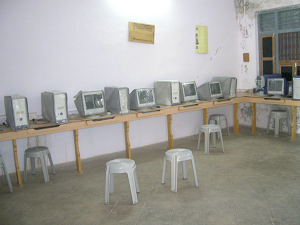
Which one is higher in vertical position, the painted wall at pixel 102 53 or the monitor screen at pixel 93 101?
the painted wall at pixel 102 53

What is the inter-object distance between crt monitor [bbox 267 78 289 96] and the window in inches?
18.0

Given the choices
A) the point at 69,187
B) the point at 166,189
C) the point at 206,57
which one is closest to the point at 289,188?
the point at 166,189

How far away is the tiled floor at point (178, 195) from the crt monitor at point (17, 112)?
2.65 ft

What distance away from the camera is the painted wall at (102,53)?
441 cm

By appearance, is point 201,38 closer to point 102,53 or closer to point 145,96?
point 145,96

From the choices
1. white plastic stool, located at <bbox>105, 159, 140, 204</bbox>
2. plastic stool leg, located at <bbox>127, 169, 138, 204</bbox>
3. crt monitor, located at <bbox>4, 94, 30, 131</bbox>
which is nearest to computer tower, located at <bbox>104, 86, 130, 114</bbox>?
crt monitor, located at <bbox>4, 94, 30, 131</bbox>

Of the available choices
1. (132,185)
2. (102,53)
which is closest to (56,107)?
(102,53)

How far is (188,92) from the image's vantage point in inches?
218

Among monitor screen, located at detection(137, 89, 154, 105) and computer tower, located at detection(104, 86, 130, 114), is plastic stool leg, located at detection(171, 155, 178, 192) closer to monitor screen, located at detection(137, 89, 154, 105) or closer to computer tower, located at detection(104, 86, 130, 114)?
computer tower, located at detection(104, 86, 130, 114)

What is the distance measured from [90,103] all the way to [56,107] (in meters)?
0.51

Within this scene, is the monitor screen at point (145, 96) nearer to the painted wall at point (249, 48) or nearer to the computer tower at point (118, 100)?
the computer tower at point (118, 100)

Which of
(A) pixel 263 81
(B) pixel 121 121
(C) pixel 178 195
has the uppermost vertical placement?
(A) pixel 263 81

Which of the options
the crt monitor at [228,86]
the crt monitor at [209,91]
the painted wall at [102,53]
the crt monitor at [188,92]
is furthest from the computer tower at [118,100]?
the crt monitor at [228,86]

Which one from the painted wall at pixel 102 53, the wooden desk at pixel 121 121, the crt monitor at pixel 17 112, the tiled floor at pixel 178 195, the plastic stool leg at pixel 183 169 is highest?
the painted wall at pixel 102 53
